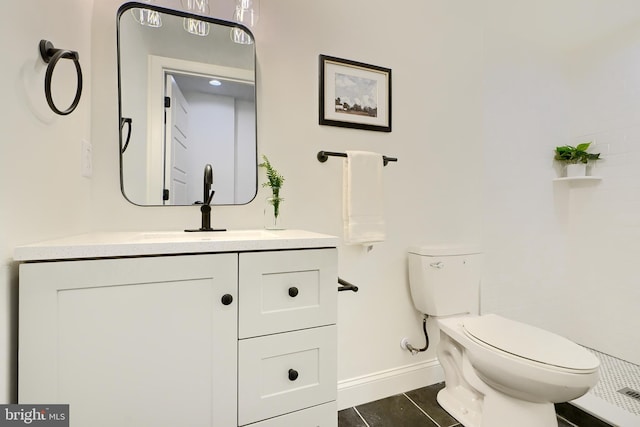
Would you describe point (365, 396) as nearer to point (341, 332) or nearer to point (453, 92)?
point (341, 332)

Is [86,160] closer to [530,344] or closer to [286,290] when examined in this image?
[286,290]

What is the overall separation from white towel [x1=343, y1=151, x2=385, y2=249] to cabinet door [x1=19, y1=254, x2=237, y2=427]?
0.71 metres

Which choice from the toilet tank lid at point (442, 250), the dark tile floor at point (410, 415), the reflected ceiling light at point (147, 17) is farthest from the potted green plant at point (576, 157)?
the reflected ceiling light at point (147, 17)

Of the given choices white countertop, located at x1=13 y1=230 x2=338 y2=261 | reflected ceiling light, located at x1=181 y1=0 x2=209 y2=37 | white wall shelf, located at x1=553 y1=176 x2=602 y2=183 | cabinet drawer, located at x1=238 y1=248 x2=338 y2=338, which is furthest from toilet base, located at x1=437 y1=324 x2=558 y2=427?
reflected ceiling light, located at x1=181 y1=0 x2=209 y2=37

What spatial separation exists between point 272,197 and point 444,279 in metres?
1.00

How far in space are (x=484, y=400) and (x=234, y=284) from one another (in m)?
1.29

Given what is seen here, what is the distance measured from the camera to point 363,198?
56.5 inches

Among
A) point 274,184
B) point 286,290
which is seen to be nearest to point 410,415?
point 286,290

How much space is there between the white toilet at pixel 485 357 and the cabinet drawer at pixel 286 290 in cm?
76

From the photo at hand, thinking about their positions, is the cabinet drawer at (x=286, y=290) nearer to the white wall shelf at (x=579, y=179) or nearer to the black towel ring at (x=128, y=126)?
the black towel ring at (x=128, y=126)

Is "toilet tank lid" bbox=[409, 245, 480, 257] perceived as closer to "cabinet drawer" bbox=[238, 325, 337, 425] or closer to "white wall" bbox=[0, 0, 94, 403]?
"cabinet drawer" bbox=[238, 325, 337, 425]

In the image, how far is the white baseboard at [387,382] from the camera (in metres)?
1.52

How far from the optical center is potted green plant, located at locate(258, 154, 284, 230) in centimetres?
131

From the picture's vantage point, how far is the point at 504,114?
1.91m
